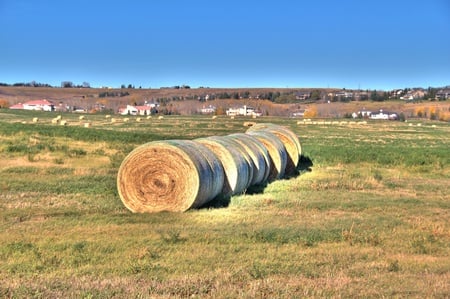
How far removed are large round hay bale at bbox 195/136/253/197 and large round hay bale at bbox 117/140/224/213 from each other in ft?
3.73

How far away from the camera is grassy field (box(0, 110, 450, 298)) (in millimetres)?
6664

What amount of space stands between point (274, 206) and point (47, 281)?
21.8 ft

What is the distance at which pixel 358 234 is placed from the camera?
32.3 ft

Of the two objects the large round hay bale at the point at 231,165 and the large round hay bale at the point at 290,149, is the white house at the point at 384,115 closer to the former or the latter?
the large round hay bale at the point at 290,149

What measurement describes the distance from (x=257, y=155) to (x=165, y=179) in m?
4.51

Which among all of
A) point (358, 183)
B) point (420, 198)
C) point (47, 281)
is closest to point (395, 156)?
point (358, 183)

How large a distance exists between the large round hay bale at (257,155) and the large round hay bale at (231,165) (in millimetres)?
1060

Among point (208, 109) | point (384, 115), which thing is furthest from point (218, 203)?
point (208, 109)

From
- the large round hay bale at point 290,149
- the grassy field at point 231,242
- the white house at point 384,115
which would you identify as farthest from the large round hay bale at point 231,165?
the white house at point 384,115

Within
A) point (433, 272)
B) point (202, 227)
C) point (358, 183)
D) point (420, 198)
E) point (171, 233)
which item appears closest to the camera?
point (433, 272)

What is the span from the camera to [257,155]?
52.5 feet

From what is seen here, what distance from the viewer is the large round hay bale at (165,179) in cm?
1184

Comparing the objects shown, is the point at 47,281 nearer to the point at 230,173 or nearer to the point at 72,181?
the point at 230,173

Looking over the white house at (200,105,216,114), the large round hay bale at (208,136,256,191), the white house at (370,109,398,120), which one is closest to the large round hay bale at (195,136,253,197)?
the large round hay bale at (208,136,256,191)
